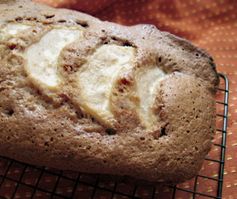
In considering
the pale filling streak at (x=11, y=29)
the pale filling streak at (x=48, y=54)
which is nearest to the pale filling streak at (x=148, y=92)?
the pale filling streak at (x=48, y=54)

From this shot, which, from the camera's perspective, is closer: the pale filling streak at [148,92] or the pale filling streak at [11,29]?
the pale filling streak at [148,92]

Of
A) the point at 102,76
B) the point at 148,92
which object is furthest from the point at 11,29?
the point at 148,92

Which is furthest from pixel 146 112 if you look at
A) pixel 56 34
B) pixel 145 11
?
pixel 145 11

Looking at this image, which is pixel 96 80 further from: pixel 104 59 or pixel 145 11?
pixel 145 11

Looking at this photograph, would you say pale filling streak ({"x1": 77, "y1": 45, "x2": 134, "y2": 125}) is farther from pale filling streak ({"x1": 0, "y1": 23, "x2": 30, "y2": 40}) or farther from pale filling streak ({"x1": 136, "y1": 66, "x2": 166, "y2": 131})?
pale filling streak ({"x1": 0, "y1": 23, "x2": 30, "y2": 40})

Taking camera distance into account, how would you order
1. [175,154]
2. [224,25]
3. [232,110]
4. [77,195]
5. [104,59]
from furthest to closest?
[224,25] → [232,110] → [77,195] → [104,59] → [175,154]

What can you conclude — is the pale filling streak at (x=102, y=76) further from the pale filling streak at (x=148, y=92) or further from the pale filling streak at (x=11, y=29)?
the pale filling streak at (x=11, y=29)

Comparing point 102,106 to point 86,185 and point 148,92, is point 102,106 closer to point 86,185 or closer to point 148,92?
point 148,92
